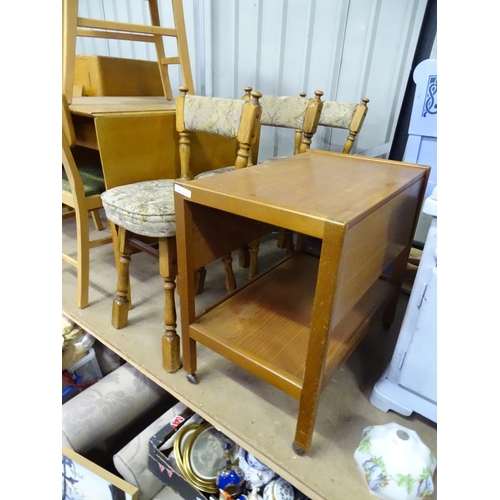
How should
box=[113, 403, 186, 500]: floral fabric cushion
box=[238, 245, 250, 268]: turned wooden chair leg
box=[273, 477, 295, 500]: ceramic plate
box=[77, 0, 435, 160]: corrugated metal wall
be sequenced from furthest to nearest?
1. box=[238, 245, 250, 268]: turned wooden chair leg
2. box=[77, 0, 435, 160]: corrugated metal wall
3. box=[113, 403, 186, 500]: floral fabric cushion
4. box=[273, 477, 295, 500]: ceramic plate

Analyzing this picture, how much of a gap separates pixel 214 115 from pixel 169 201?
Result: 274 millimetres

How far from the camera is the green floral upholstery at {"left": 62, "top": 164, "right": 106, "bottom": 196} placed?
128 centimetres

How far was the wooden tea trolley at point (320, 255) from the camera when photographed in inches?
24.5

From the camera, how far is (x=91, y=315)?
129 cm

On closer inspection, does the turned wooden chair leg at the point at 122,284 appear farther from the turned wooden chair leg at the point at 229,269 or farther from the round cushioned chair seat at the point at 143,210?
the turned wooden chair leg at the point at 229,269

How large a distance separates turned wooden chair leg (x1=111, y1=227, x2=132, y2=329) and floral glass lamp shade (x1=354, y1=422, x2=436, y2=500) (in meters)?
0.82

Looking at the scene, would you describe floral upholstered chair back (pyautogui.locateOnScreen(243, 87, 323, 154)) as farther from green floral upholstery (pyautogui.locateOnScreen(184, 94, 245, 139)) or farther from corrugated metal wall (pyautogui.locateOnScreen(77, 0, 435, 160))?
corrugated metal wall (pyautogui.locateOnScreen(77, 0, 435, 160))

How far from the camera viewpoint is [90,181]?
1.33 meters

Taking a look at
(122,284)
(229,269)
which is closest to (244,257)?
(229,269)

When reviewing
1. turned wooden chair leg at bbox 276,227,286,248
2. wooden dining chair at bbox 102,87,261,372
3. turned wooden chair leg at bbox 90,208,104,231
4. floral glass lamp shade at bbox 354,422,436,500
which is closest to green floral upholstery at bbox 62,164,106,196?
wooden dining chair at bbox 102,87,261,372

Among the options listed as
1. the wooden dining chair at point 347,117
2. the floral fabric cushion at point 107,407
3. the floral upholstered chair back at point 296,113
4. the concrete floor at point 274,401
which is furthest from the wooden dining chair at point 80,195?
the wooden dining chair at point 347,117

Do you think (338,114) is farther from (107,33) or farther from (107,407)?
(107,407)

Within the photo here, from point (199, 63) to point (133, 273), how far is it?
1.28 m

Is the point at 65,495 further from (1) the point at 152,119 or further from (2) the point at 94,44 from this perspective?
(2) the point at 94,44
